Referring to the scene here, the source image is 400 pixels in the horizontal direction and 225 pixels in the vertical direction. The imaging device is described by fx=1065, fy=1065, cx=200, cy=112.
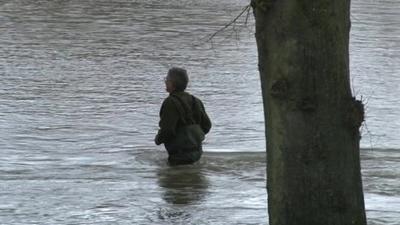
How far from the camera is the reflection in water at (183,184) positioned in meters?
8.21

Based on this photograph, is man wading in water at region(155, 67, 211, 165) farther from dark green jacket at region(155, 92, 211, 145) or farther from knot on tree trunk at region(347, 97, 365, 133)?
knot on tree trunk at region(347, 97, 365, 133)

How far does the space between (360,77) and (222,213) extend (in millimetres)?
9212

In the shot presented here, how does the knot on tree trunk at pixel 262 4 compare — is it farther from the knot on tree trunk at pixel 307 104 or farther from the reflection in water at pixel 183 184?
the reflection in water at pixel 183 184

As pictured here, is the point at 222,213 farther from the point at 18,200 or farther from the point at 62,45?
the point at 62,45

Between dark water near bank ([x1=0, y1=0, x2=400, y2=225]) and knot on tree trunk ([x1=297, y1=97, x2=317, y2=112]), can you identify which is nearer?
knot on tree trunk ([x1=297, y1=97, x2=317, y2=112])

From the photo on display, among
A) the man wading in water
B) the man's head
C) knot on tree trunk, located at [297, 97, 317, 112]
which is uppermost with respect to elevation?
knot on tree trunk, located at [297, 97, 317, 112]

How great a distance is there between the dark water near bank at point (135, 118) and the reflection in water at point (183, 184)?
0.05 ft

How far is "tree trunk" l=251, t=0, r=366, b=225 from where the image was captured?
5242 millimetres

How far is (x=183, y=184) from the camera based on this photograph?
8828 mm

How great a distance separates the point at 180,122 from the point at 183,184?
0.81 meters

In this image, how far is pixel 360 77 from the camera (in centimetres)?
1647

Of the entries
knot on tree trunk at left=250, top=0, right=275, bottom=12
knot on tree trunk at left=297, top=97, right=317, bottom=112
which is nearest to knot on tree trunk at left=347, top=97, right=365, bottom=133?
knot on tree trunk at left=297, top=97, right=317, bottom=112

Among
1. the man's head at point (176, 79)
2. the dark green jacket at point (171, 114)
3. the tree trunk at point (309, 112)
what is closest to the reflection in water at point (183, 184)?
the dark green jacket at point (171, 114)

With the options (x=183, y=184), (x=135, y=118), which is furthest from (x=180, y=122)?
(x=135, y=118)
